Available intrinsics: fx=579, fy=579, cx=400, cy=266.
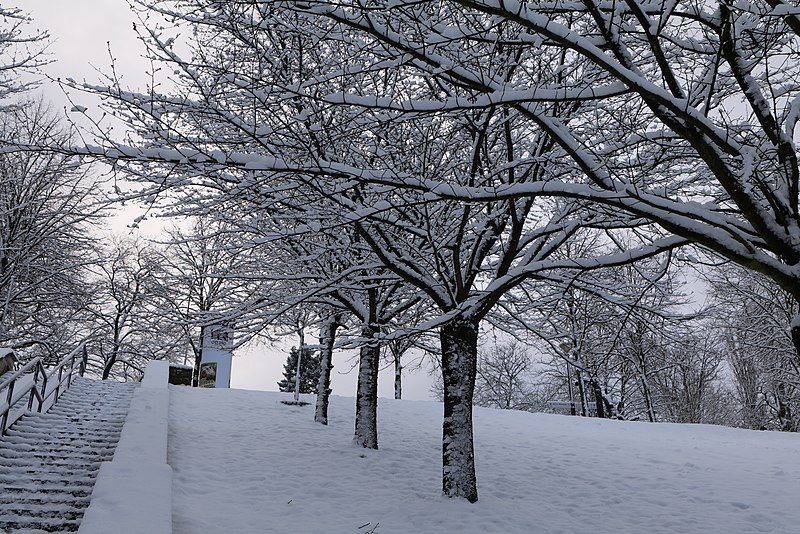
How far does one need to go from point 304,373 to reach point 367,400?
31232 mm

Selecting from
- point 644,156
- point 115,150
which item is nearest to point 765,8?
point 644,156

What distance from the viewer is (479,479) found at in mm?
9805

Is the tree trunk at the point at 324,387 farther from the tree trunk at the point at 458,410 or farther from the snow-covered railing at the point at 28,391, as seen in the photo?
the tree trunk at the point at 458,410

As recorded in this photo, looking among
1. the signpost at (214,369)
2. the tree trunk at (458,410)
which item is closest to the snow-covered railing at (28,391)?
the tree trunk at (458,410)

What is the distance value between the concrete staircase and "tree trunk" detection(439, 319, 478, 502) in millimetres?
4410

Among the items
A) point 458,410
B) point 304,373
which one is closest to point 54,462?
point 458,410

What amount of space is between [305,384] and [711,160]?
4055cm

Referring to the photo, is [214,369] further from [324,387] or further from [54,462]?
[54,462]

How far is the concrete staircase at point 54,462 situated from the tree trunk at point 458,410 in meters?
4.41

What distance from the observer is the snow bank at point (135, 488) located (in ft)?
16.9

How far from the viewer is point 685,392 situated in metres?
29.1

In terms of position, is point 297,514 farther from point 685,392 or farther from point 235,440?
point 685,392

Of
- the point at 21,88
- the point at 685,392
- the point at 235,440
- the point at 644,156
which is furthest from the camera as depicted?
the point at 685,392

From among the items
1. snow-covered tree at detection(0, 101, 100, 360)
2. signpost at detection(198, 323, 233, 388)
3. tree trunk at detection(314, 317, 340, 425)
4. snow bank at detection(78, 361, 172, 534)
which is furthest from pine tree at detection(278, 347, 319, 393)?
snow bank at detection(78, 361, 172, 534)
